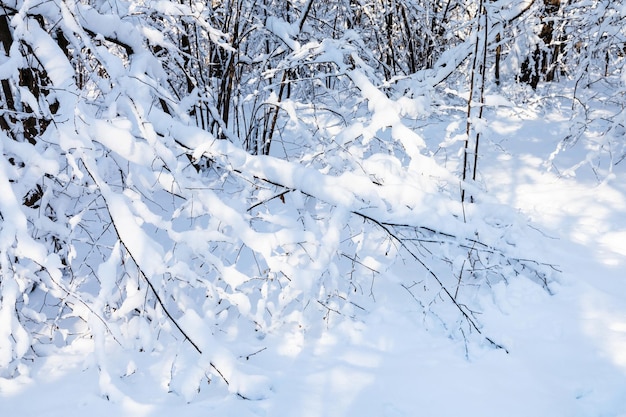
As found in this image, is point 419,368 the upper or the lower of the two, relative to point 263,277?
lower

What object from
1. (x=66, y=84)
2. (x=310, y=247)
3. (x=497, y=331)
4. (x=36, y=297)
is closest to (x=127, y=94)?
(x=66, y=84)

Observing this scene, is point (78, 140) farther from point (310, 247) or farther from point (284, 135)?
point (284, 135)

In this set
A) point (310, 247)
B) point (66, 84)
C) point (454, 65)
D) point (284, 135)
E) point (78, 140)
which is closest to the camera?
point (78, 140)

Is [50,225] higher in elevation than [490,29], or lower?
lower

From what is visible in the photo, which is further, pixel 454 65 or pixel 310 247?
pixel 454 65

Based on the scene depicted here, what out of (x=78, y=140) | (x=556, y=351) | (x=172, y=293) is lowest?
(x=556, y=351)

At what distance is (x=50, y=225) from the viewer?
8.39ft

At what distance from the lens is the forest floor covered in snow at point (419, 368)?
215cm

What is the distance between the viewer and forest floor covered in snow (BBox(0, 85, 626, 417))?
2.15 meters

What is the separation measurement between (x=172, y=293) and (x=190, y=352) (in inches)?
13.1

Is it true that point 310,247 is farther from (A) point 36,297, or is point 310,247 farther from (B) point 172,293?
(A) point 36,297

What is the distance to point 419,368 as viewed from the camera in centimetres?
242

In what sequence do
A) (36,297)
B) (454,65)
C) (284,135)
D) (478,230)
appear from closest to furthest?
(478,230), (36,297), (454,65), (284,135)

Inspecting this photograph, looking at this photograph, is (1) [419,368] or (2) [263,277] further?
(2) [263,277]
